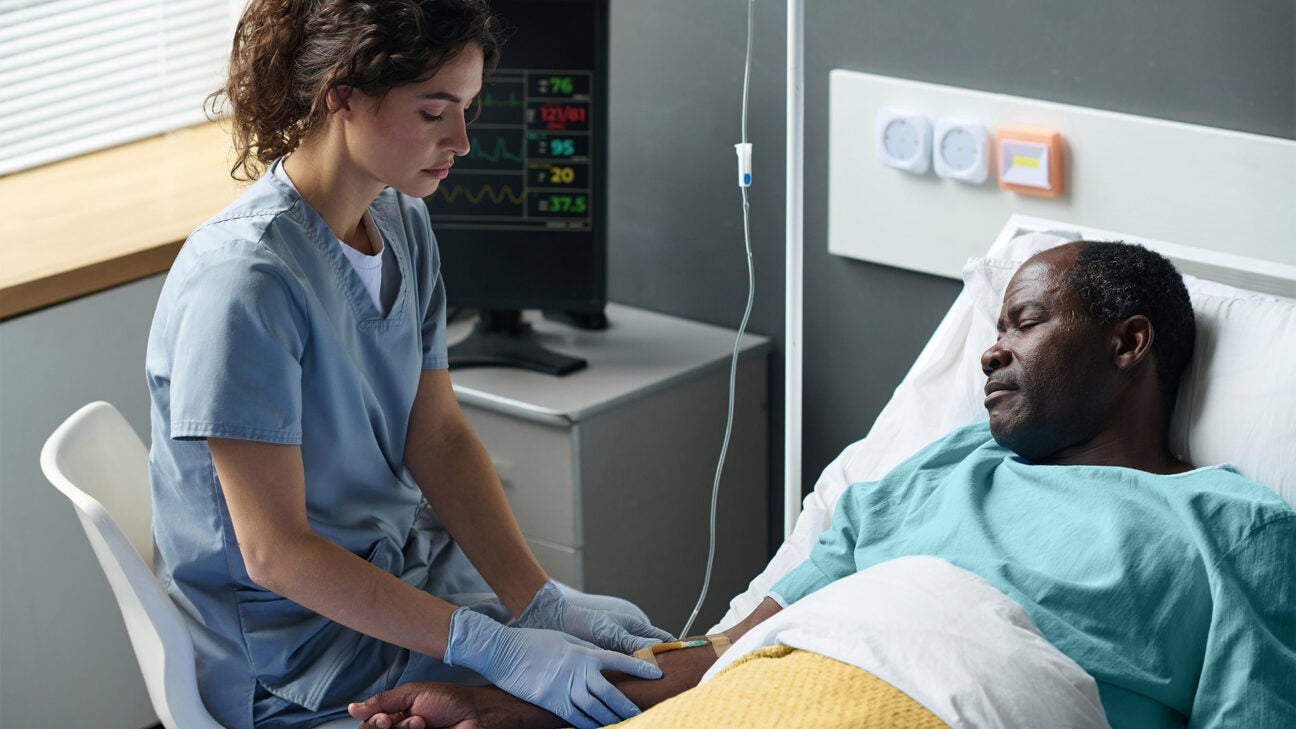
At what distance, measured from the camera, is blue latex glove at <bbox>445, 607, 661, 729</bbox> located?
1.56 m

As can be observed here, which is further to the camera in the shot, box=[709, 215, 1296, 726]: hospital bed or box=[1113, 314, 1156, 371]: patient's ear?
box=[1113, 314, 1156, 371]: patient's ear

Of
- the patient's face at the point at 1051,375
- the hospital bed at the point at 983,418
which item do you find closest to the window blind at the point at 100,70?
the hospital bed at the point at 983,418

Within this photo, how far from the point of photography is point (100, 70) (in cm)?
268

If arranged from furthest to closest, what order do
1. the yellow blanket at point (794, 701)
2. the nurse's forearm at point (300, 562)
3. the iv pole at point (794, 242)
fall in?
the iv pole at point (794, 242), the nurse's forearm at point (300, 562), the yellow blanket at point (794, 701)

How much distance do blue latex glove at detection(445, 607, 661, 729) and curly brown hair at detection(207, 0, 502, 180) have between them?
57cm

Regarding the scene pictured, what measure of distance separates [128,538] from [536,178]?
1.02m

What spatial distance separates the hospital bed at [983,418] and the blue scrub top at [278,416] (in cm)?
44

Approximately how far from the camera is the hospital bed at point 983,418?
49.6 inches

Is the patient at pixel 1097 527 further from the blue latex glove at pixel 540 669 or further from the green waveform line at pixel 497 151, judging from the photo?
the green waveform line at pixel 497 151

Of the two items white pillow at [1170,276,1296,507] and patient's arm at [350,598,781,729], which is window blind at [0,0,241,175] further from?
white pillow at [1170,276,1296,507]

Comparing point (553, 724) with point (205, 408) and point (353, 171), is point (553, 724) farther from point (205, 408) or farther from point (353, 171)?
point (353, 171)

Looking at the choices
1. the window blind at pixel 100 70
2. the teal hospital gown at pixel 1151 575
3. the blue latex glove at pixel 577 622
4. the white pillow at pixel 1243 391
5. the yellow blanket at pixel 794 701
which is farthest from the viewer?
the window blind at pixel 100 70

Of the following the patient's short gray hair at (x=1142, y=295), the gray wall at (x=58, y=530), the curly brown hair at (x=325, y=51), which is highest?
the curly brown hair at (x=325, y=51)

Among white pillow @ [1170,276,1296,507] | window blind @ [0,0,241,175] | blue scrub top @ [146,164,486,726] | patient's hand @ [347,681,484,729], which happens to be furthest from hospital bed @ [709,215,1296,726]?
window blind @ [0,0,241,175]
